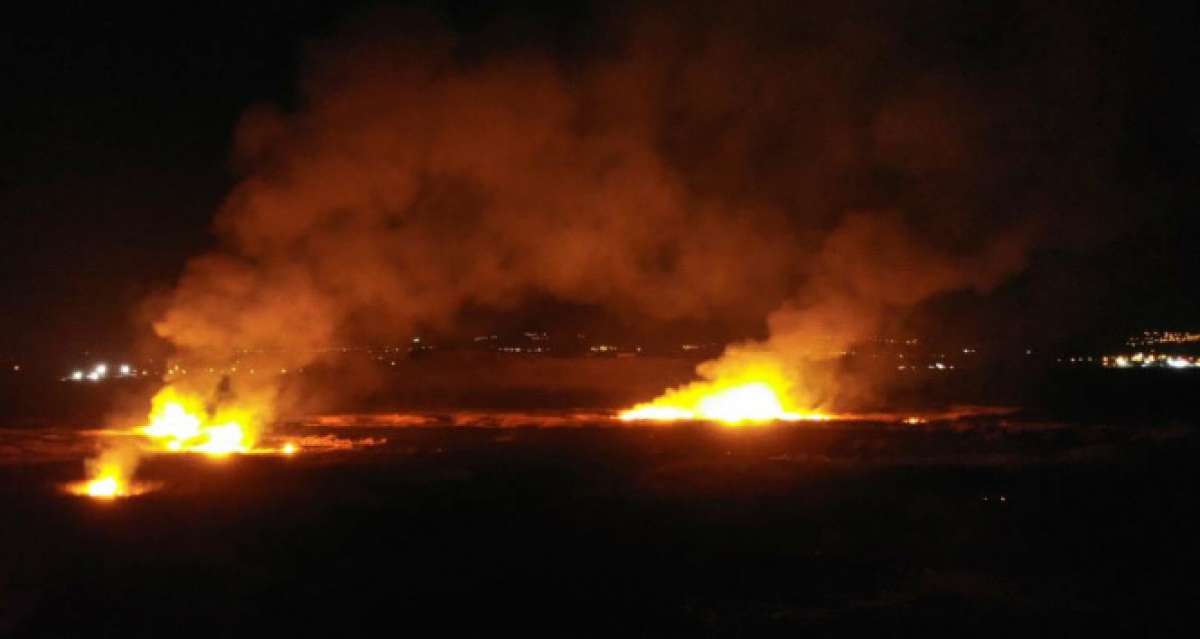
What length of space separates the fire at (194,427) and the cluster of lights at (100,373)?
32837 mm

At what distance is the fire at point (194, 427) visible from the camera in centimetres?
2028

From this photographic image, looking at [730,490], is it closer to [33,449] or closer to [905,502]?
[905,502]

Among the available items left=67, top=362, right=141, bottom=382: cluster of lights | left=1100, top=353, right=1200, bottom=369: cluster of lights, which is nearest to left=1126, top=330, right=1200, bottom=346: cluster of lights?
left=1100, top=353, right=1200, bottom=369: cluster of lights

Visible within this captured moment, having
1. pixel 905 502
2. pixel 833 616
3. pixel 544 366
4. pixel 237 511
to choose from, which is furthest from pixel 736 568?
pixel 544 366

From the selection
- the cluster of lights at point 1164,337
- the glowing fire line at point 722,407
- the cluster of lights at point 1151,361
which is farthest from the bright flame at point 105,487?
the cluster of lights at point 1164,337

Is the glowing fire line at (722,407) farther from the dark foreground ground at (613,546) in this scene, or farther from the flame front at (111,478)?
the flame front at (111,478)

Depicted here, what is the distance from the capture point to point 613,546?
38.3 ft

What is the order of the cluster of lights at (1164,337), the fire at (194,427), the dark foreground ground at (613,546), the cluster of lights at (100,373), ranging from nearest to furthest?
1. the dark foreground ground at (613,546)
2. the fire at (194,427)
3. the cluster of lights at (100,373)
4. the cluster of lights at (1164,337)

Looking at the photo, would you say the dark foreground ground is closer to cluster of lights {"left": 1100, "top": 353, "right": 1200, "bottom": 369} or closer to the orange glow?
the orange glow

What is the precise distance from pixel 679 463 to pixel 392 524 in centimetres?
682

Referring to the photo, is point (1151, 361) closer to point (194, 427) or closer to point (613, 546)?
point (194, 427)

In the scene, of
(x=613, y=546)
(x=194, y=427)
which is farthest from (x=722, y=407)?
(x=613, y=546)

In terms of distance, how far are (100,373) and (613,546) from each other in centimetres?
5759

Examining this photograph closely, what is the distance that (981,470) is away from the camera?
57.1 feet
